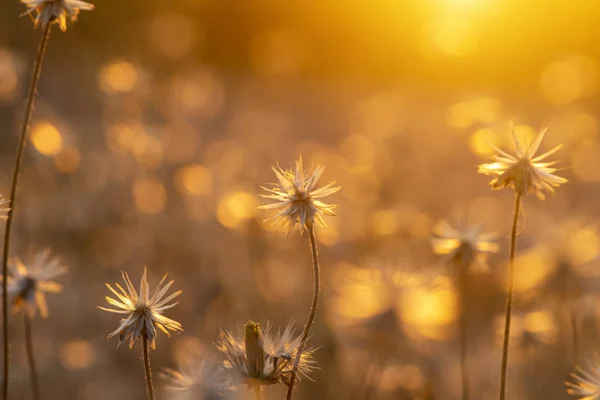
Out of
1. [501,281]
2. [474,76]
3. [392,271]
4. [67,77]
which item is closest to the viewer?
[392,271]

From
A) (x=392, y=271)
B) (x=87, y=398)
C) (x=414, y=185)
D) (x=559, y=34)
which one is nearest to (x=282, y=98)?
(x=559, y=34)

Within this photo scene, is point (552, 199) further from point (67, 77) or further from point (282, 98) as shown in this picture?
point (67, 77)

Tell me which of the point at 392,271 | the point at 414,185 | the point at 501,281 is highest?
the point at 414,185

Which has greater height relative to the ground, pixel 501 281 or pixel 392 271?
pixel 501 281

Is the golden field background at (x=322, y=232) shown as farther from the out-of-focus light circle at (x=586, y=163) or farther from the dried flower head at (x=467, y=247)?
the dried flower head at (x=467, y=247)

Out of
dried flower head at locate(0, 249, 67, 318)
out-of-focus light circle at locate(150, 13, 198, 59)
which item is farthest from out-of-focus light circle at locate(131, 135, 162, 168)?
out-of-focus light circle at locate(150, 13, 198, 59)

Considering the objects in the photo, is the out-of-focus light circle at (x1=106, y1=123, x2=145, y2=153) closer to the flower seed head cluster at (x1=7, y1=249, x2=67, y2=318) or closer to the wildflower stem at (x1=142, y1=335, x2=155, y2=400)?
the flower seed head cluster at (x1=7, y1=249, x2=67, y2=318)

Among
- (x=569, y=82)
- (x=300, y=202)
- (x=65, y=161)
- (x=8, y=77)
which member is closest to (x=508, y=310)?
(x=300, y=202)

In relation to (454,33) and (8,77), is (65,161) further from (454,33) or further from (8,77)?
(454,33)
